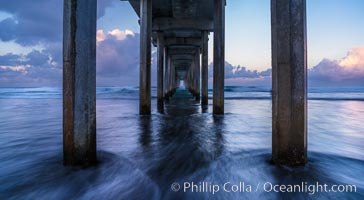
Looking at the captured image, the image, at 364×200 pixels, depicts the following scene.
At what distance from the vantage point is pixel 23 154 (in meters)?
3.95

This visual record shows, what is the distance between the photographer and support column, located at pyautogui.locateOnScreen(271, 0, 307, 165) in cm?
278

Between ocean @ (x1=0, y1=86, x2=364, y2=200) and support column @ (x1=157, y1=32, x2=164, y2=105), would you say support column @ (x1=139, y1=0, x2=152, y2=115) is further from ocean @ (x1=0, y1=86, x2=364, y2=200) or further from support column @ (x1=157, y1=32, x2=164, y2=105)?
ocean @ (x1=0, y1=86, x2=364, y2=200)

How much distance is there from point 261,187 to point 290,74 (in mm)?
1344

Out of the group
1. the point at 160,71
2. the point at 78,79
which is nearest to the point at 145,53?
the point at 160,71

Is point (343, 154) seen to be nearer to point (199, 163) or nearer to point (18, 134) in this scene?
point (199, 163)

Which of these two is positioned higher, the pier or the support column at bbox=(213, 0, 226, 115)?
Answer: the support column at bbox=(213, 0, 226, 115)

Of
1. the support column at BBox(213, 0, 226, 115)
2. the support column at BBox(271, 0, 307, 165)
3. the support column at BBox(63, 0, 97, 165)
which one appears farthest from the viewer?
the support column at BBox(213, 0, 226, 115)

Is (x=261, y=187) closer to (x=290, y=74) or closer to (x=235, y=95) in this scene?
(x=290, y=74)

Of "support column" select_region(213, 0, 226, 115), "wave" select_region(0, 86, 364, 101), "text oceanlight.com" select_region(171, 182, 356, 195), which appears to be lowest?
"text oceanlight.com" select_region(171, 182, 356, 195)

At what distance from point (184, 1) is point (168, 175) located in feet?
34.2

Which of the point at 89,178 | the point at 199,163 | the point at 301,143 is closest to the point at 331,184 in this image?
the point at 301,143

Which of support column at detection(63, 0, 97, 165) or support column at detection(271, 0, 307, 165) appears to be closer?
support column at detection(63, 0, 97, 165)

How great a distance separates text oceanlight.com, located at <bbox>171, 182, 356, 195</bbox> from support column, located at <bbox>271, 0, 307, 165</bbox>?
0.46m

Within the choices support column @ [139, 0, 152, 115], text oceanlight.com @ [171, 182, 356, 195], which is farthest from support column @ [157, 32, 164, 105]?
text oceanlight.com @ [171, 182, 356, 195]
